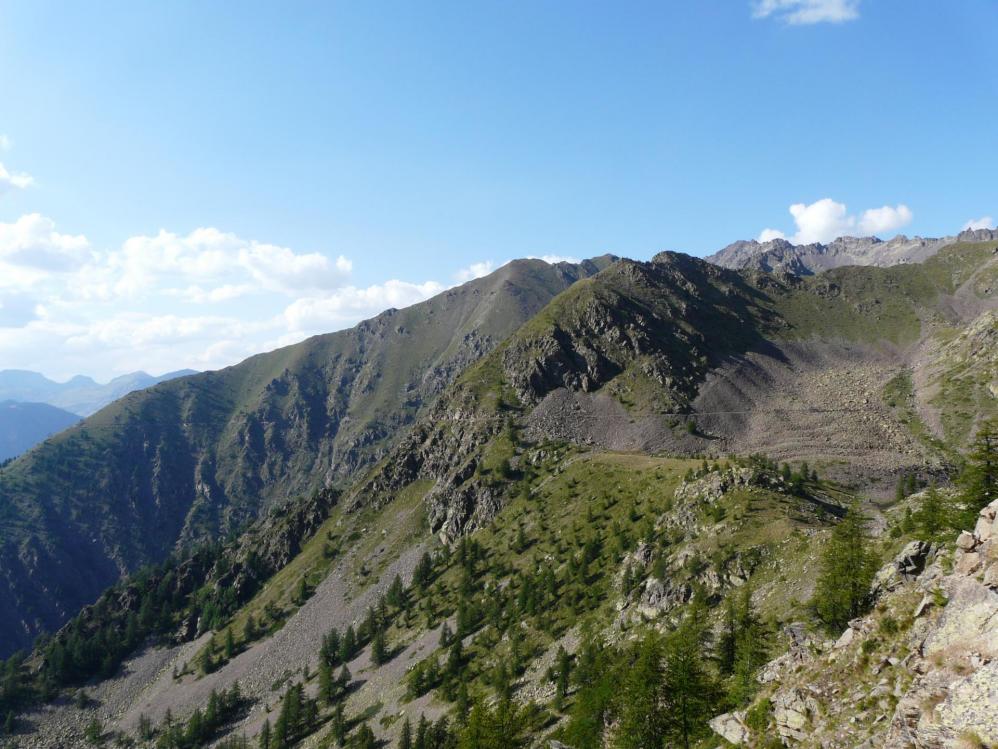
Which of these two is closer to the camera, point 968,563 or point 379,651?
point 968,563

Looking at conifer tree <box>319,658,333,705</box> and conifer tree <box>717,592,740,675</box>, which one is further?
conifer tree <box>319,658,333,705</box>

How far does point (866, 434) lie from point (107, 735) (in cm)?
22634

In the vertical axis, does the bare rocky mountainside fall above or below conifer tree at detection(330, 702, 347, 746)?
above

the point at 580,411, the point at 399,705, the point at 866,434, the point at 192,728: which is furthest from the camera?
the point at 580,411

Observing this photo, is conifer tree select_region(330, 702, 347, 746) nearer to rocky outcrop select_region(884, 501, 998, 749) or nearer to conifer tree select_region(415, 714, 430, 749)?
conifer tree select_region(415, 714, 430, 749)

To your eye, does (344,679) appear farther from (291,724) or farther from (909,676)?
(909,676)

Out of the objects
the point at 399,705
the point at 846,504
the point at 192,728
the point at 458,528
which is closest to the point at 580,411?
the point at 458,528

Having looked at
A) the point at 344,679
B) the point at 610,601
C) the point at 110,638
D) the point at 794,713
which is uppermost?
the point at 794,713

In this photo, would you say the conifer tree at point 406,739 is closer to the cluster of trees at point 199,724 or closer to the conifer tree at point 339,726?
the conifer tree at point 339,726

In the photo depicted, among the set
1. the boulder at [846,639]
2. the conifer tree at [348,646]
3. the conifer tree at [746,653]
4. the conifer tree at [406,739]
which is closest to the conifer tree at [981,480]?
the conifer tree at [746,653]

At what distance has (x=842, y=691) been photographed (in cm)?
2508

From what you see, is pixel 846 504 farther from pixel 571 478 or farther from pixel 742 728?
pixel 742 728

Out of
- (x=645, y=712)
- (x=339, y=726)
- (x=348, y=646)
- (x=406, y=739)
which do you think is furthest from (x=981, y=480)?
(x=348, y=646)

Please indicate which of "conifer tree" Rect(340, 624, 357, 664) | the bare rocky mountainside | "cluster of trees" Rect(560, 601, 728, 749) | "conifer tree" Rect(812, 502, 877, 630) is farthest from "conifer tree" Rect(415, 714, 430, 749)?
"conifer tree" Rect(812, 502, 877, 630)
